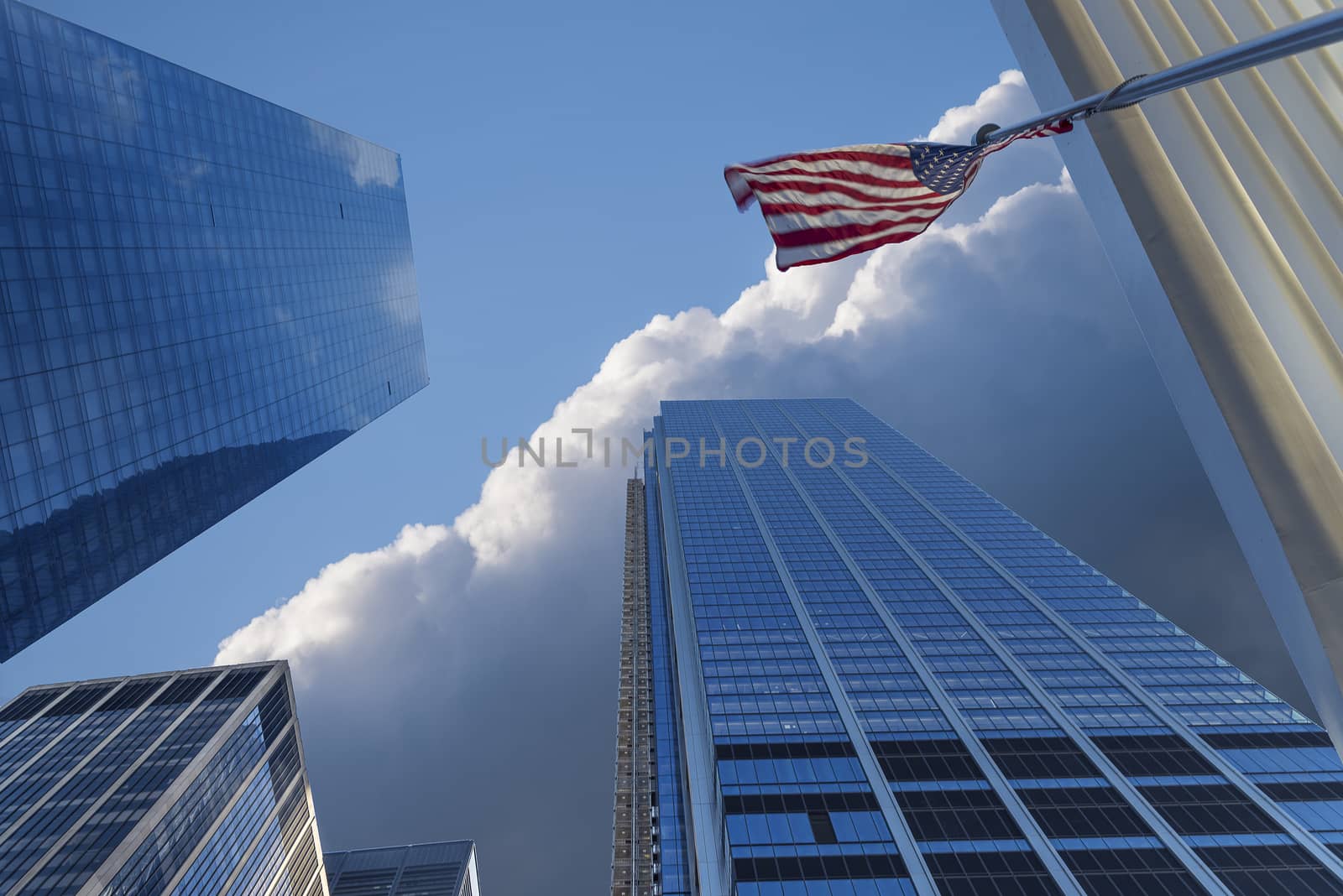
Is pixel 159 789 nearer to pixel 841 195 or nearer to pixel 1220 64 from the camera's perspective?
pixel 841 195

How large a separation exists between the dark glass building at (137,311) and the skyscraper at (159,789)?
4918cm

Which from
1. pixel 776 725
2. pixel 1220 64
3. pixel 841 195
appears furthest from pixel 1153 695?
pixel 1220 64

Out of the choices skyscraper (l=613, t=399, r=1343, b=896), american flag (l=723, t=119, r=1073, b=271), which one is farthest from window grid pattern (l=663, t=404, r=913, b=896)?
american flag (l=723, t=119, r=1073, b=271)

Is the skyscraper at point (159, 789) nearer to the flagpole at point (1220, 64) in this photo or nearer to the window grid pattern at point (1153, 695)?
the flagpole at point (1220, 64)

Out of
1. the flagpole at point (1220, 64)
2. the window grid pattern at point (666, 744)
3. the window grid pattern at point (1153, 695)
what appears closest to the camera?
the flagpole at point (1220, 64)

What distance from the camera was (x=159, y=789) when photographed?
91375mm

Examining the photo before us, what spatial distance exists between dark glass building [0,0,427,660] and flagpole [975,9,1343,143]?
5096 cm

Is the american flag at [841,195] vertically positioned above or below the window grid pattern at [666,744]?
above

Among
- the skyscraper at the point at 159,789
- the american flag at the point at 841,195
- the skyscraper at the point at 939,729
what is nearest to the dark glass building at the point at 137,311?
the american flag at the point at 841,195

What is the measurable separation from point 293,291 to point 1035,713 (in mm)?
98248

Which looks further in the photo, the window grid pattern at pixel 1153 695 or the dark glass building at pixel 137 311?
the window grid pattern at pixel 1153 695

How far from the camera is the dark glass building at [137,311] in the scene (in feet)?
137

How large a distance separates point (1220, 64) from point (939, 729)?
8503cm

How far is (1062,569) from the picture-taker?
390 ft
